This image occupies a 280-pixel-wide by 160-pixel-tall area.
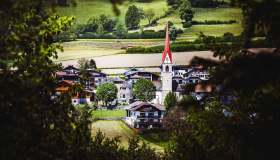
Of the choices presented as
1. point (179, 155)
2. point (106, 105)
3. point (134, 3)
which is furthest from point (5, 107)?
point (134, 3)

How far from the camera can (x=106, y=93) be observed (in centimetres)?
10300

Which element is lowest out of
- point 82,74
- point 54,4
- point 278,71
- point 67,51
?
point 67,51

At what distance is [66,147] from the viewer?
14172 millimetres

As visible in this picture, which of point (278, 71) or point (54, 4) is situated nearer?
point (278, 71)

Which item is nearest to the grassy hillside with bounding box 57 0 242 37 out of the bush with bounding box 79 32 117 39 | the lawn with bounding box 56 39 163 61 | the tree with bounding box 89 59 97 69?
the bush with bounding box 79 32 117 39

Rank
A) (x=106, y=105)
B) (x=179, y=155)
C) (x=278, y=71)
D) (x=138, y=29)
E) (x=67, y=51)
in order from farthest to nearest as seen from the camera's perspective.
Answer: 1. (x=138, y=29)
2. (x=67, y=51)
3. (x=106, y=105)
4. (x=179, y=155)
5. (x=278, y=71)

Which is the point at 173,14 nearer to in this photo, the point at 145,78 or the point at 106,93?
the point at 145,78

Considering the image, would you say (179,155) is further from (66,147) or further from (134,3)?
(134,3)

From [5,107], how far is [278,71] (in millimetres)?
6271

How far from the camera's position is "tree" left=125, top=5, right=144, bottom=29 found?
12744 cm

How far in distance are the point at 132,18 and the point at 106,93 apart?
98.1 ft

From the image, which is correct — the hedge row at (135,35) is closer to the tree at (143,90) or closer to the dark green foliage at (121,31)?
the dark green foliage at (121,31)

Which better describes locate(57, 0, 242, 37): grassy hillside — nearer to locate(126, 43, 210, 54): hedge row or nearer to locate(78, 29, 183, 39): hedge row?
locate(78, 29, 183, 39): hedge row

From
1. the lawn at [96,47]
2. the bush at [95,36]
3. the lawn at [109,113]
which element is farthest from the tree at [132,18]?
the lawn at [109,113]
